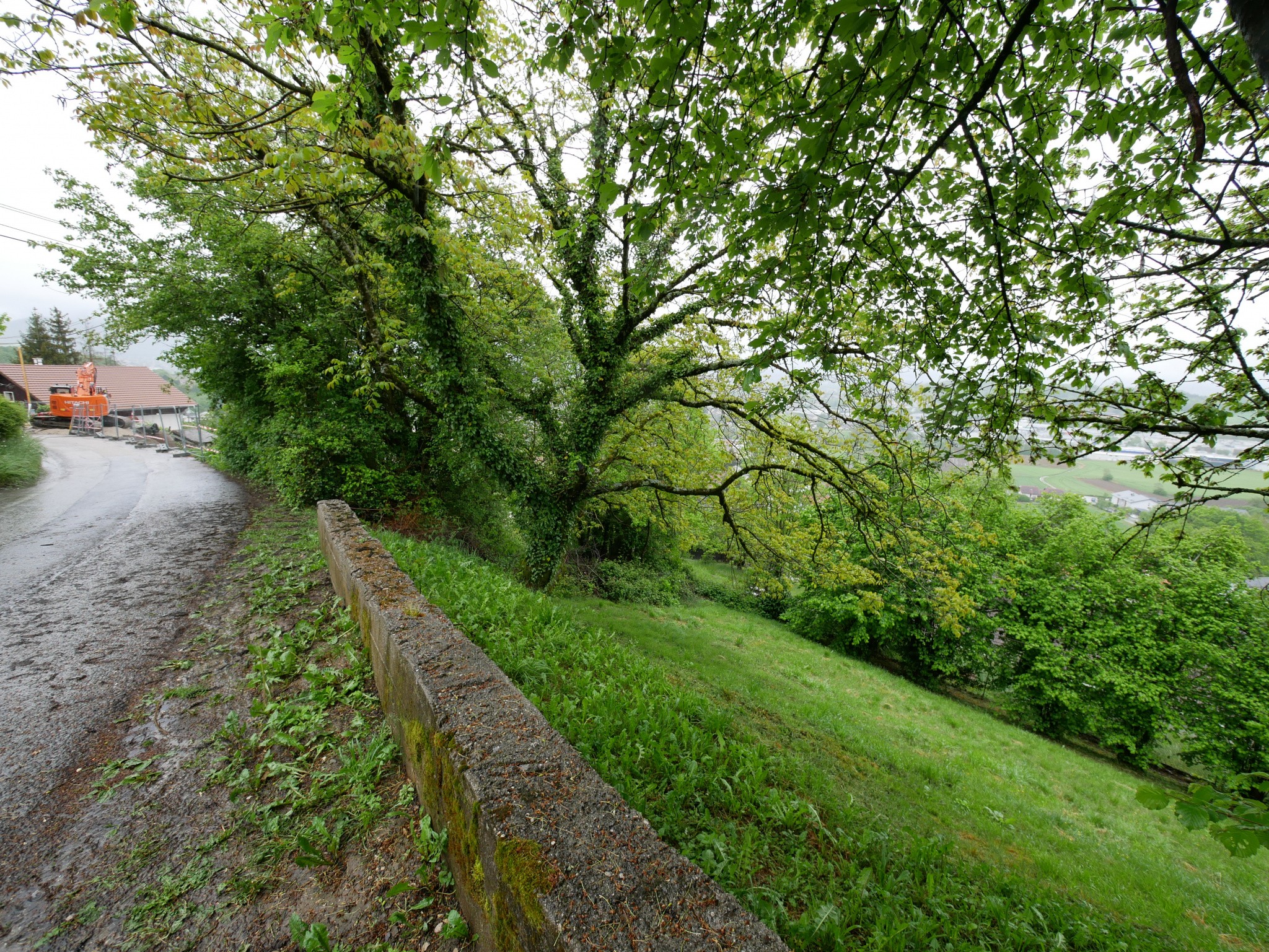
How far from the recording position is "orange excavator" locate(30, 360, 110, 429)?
107ft

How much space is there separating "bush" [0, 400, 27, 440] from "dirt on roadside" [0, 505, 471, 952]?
1820 cm

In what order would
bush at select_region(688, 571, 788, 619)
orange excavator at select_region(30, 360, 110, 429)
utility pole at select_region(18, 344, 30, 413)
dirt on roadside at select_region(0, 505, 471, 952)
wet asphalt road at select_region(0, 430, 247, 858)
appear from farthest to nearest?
utility pole at select_region(18, 344, 30, 413) < orange excavator at select_region(30, 360, 110, 429) < bush at select_region(688, 571, 788, 619) < wet asphalt road at select_region(0, 430, 247, 858) < dirt on roadside at select_region(0, 505, 471, 952)

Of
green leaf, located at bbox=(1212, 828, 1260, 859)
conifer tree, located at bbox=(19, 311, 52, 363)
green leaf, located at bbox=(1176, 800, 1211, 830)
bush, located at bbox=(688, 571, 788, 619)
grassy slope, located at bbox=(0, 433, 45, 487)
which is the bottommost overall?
bush, located at bbox=(688, 571, 788, 619)

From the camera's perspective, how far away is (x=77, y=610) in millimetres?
5488

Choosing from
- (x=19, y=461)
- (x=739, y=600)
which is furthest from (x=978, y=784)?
(x=19, y=461)

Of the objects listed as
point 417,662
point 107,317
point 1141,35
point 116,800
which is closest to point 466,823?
point 417,662

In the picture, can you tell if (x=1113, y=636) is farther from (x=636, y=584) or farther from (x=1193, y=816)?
(x=1193, y=816)

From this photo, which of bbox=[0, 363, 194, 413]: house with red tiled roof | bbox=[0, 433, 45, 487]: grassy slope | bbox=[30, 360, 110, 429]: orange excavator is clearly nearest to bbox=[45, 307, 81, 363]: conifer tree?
bbox=[0, 363, 194, 413]: house with red tiled roof

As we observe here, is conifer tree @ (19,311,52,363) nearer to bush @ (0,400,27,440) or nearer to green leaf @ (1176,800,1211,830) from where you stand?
bush @ (0,400,27,440)

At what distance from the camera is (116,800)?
117 inches

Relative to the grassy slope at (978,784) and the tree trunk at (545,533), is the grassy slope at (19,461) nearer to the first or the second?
the tree trunk at (545,533)

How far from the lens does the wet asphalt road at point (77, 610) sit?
327cm

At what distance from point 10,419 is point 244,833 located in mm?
21277

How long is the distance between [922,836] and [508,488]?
351 inches
